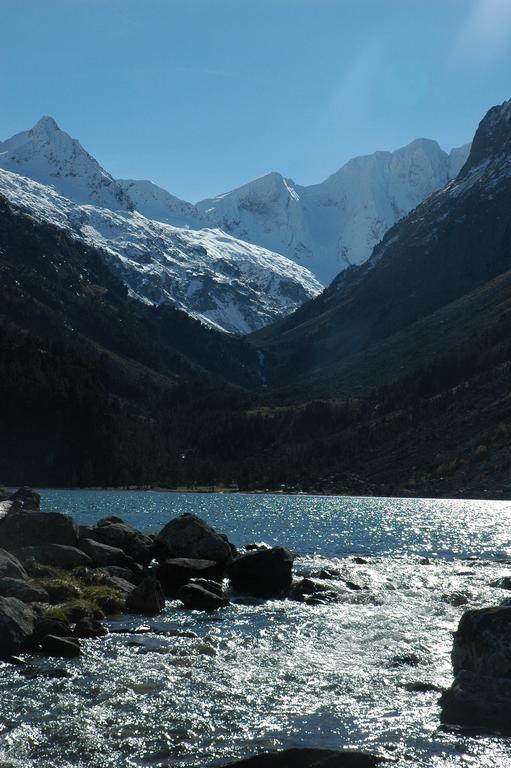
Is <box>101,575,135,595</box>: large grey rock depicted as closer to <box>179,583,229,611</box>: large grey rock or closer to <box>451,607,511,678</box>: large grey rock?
<box>179,583,229,611</box>: large grey rock

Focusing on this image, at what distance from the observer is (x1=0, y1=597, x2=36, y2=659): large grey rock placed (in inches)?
1119

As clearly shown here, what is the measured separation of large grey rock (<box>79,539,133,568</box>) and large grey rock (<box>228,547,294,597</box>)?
7123 millimetres

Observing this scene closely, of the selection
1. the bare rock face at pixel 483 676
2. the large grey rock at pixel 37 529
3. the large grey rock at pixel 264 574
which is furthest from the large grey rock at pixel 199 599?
the bare rock face at pixel 483 676

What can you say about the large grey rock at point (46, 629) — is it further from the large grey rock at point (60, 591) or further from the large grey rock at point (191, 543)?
the large grey rock at point (191, 543)

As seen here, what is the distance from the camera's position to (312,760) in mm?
18797

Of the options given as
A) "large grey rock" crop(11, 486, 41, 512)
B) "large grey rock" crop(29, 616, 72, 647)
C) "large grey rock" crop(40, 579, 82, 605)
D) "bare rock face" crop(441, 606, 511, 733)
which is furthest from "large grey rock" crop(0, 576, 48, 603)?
"large grey rock" crop(11, 486, 41, 512)

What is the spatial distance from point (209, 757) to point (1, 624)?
12.6 m

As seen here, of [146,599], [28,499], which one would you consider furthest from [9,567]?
[28,499]

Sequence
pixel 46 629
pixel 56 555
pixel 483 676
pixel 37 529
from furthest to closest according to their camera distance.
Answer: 1. pixel 37 529
2. pixel 56 555
3. pixel 46 629
4. pixel 483 676

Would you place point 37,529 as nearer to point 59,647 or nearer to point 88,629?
point 88,629

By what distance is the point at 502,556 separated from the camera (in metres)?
73.2

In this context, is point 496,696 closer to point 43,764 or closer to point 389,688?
point 389,688

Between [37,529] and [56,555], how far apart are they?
4140 millimetres

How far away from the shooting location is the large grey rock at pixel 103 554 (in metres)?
49.4
